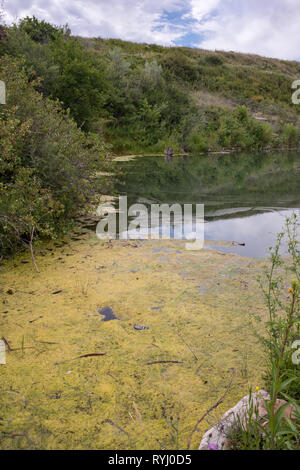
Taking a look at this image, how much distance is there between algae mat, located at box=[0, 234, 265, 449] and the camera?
1.73 meters

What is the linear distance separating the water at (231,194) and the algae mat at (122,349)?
59.0 inches

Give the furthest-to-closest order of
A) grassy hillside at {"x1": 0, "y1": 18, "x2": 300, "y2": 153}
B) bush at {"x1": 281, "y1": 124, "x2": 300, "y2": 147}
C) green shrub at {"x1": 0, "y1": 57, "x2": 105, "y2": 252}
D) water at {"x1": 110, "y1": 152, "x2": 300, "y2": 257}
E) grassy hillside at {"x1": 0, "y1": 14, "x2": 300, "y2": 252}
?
bush at {"x1": 281, "y1": 124, "x2": 300, "y2": 147} < grassy hillside at {"x1": 0, "y1": 18, "x2": 300, "y2": 153} < water at {"x1": 110, "y1": 152, "x2": 300, "y2": 257} < grassy hillside at {"x1": 0, "y1": 14, "x2": 300, "y2": 252} < green shrub at {"x1": 0, "y1": 57, "x2": 105, "y2": 252}

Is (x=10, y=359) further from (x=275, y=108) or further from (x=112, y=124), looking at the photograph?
(x=275, y=108)

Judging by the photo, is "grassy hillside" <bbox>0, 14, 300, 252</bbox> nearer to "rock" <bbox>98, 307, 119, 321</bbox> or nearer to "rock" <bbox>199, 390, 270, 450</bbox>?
"rock" <bbox>98, 307, 119, 321</bbox>

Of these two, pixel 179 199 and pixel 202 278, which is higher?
pixel 179 199

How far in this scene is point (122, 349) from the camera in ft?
7.78

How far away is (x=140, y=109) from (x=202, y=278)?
1898cm

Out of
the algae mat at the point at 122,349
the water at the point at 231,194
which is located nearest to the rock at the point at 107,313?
the algae mat at the point at 122,349

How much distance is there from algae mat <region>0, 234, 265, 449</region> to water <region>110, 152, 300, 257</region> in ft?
4.92

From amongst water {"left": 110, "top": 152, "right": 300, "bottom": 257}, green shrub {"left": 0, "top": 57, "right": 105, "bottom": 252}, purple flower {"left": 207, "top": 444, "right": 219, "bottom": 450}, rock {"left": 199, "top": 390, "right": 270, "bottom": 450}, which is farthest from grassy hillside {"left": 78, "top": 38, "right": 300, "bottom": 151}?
purple flower {"left": 207, "top": 444, "right": 219, "bottom": 450}

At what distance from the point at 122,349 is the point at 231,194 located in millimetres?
7206
